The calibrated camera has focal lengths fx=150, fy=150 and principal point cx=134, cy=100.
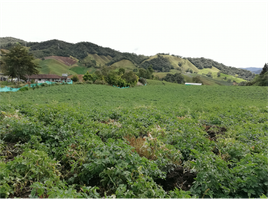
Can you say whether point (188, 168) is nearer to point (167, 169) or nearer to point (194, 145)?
point (167, 169)

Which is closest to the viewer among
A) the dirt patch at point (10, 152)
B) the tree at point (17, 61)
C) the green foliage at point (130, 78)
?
the dirt patch at point (10, 152)

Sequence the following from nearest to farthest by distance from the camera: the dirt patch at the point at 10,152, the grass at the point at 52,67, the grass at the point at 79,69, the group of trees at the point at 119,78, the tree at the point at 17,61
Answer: the dirt patch at the point at 10,152 < the tree at the point at 17,61 < the group of trees at the point at 119,78 < the grass at the point at 52,67 < the grass at the point at 79,69

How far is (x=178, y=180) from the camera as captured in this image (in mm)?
4152

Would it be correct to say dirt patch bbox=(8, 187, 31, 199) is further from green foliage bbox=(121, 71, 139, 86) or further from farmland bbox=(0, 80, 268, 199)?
green foliage bbox=(121, 71, 139, 86)

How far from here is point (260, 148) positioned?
517cm

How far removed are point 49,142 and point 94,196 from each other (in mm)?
3187

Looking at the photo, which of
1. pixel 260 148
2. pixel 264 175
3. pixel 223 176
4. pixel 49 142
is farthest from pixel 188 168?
Result: pixel 49 142

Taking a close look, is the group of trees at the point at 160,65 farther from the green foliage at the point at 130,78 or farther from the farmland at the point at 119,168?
the farmland at the point at 119,168

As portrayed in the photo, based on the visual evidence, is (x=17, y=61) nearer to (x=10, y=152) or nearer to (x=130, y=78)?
(x=130, y=78)

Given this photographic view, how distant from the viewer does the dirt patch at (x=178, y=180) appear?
3895 mm

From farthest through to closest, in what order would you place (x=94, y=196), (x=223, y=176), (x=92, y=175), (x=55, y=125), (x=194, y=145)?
(x=55, y=125) → (x=194, y=145) → (x=92, y=175) → (x=223, y=176) → (x=94, y=196)

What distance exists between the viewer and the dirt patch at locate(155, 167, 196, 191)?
12.8 feet

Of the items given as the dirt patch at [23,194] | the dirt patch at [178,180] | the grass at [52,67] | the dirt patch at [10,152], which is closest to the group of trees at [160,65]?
the grass at [52,67]

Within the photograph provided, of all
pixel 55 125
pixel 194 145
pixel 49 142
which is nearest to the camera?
pixel 49 142
